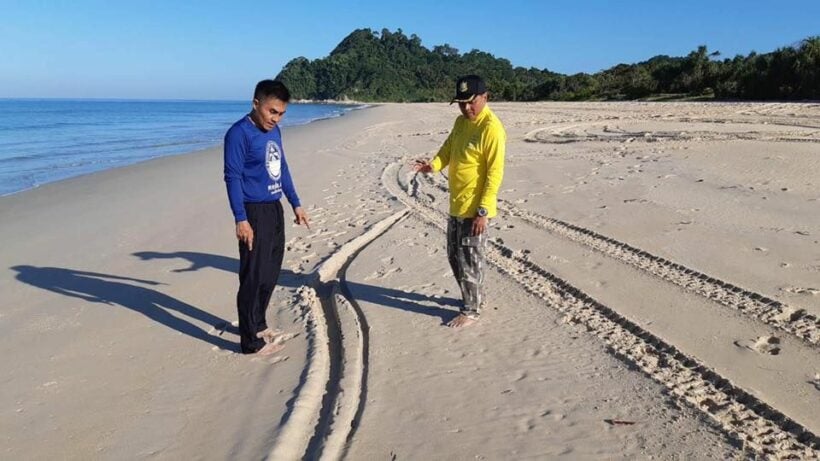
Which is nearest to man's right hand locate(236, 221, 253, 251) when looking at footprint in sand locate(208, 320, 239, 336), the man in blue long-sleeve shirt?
the man in blue long-sleeve shirt

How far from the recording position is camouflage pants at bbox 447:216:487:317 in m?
4.00

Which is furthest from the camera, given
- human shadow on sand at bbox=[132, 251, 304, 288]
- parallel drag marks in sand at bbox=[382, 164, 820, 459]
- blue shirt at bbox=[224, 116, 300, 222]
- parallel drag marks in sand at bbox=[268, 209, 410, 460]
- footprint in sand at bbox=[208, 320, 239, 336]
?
human shadow on sand at bbox=[132, 251, 304, 288]

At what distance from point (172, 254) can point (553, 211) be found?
4.32m

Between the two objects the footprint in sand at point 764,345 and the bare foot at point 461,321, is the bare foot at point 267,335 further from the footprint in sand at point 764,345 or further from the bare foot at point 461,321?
the footprint in sand at point 764,345

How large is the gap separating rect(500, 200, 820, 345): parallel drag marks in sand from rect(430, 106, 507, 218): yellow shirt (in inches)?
68.8

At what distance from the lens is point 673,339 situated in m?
3.55

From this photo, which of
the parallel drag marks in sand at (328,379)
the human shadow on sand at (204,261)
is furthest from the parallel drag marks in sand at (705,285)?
the human shadow on sand at (204,261)

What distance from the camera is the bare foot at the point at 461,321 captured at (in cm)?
401

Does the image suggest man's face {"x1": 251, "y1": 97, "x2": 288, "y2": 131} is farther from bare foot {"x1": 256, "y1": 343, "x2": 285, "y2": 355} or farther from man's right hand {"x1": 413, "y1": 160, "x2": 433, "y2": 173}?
bare foot {"x1": 256, "y1": 343, "x2": 285, "y2": 355}

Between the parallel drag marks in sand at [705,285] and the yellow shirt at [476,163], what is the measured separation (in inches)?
68.8

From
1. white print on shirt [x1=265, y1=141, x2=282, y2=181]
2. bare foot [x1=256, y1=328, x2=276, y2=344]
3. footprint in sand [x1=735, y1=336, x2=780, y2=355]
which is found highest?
white print on shirt [x1=265, y1=141, x2=282, y2=181]

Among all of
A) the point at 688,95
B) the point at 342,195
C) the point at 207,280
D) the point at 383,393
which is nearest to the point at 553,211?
the point at 342,195

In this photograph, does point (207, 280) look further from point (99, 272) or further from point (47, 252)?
point (47, 252)

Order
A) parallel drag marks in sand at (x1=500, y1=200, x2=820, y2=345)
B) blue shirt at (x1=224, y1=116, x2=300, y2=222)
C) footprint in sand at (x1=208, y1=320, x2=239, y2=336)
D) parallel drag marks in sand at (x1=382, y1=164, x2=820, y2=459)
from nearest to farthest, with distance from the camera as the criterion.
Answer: parallel drag marks in sand at (x1=382, y1=164, x2=820, y2=459) < blue shirt at (x1=224, y1=116, x2=300, y2=222) < parallel drag marks in sand at (x1=500, y1=200, x2=820, y2=345) < footprint in sand at (x1=208, y1=320, x2=239, y2=336)
